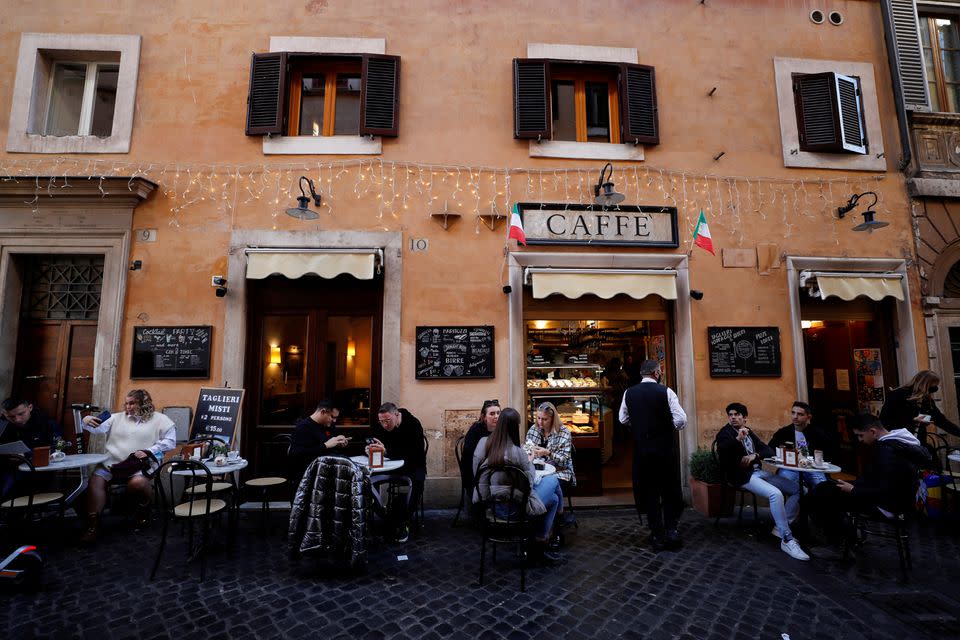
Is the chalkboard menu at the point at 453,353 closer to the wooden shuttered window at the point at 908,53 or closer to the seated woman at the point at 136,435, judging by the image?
the seated woman at the point at 136,435

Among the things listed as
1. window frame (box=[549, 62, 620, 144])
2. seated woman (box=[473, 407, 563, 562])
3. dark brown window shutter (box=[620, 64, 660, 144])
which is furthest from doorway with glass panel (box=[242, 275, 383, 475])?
dark brown window shutter (box=[620, 64, 660, 144])

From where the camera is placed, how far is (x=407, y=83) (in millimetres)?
6395

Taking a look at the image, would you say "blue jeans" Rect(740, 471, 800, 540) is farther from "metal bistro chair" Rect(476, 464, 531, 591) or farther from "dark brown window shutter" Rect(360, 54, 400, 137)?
"dark brown window shutter" Rect(360, 54, 400, 137)

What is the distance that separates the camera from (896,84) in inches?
269

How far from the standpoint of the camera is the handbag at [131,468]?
4.98m

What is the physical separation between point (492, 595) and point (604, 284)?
380 cm

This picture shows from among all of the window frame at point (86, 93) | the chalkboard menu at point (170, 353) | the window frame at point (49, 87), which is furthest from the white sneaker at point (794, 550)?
the window frame at point (86, 93)

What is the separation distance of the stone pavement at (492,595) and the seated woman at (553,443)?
74 cm

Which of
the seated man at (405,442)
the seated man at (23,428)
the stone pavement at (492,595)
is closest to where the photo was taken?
the stone pavement at (492,595)

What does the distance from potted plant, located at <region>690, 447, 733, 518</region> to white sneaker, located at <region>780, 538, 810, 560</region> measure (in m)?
0.82

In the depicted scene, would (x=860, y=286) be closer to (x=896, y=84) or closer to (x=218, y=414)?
(x=896, y=84)

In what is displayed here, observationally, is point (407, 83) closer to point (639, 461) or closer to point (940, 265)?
point (639, 461)

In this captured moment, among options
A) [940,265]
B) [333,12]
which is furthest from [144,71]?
[940,265]

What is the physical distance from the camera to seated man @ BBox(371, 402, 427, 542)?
481 centimetres
